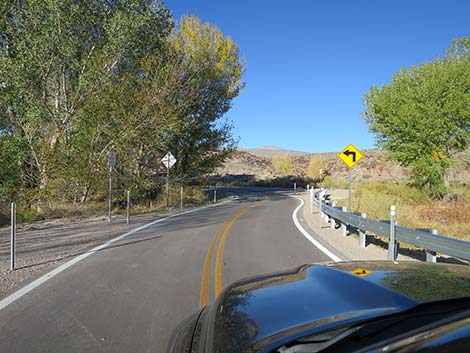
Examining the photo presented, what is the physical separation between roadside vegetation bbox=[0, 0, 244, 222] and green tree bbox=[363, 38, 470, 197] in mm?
13665

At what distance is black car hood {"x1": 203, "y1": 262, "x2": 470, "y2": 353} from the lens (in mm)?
1868

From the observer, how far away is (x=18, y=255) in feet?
26.6

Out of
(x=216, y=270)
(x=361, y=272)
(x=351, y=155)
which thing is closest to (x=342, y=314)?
(x=361, y=272)

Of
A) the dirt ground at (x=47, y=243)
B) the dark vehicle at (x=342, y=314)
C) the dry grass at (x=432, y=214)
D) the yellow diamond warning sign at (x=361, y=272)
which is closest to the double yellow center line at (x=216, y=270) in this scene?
the dark vehicle at (x=342, y=314)

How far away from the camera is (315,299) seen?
88.6 inches

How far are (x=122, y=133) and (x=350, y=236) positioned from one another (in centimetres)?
1322

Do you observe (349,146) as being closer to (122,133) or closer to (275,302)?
(122,133)

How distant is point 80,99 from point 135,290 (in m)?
15.9

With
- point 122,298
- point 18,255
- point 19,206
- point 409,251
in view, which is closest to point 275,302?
point 122,298

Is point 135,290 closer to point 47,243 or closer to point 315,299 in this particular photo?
point 315,299

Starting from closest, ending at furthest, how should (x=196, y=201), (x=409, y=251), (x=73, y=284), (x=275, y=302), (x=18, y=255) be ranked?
(x=275, y=302) → (x=73, y=284) → (x=18, y=255) → (x=409, y=251) → (x=196, y=201)

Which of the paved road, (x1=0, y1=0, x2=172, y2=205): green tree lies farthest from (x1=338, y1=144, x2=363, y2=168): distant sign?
(x1=0, y1=0, x2=172, y2=205): green tree

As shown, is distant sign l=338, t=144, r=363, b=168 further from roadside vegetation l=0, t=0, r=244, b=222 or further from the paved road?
roadside vegetation l=0, t=0, r=244, b=222

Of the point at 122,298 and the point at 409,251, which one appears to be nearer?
the point at 122,298
